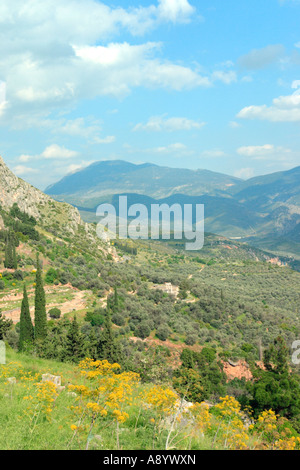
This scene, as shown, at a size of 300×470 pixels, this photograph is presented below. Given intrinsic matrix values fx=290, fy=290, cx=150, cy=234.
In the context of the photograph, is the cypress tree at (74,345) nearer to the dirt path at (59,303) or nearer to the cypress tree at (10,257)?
the dirt path at (59,303)

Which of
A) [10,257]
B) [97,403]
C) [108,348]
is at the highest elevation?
[97,403]

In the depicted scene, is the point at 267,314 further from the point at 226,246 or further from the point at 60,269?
the point at 226,246

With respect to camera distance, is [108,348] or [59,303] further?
[59,303]

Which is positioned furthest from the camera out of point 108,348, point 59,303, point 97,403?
point 59,303

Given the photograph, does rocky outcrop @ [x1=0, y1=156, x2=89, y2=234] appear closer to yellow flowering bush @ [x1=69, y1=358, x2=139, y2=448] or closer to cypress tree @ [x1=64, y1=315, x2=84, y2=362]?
cypress tree @ [x1=64, y1=315, x2=84, y2=362]

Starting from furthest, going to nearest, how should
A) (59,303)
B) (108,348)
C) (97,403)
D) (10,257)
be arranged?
(10,257) → (59,303) → (108,348) → (97,403)

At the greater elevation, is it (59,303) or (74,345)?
(74,345)

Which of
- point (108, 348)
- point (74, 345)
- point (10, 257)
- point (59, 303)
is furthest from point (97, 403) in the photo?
point (10, 257)

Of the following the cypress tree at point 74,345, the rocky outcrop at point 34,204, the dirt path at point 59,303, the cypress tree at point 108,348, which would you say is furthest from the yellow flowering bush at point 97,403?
the rocky outcrop at point 34,204

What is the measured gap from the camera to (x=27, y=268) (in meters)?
50.7

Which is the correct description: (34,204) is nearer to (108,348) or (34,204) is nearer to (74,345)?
(108,348)

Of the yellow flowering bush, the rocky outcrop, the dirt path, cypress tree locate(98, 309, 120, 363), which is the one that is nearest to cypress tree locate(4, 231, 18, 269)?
the dirt path
